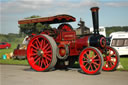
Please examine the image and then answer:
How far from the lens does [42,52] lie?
8812 mm

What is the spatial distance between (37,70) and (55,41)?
1.61m

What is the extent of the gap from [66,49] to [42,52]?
118 cm

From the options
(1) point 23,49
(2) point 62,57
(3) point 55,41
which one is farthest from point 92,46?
(1) point 23,49

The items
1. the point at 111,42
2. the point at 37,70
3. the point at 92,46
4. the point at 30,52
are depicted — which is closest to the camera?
the point at 92,46

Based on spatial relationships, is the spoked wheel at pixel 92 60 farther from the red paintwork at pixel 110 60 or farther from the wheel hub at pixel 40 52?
the wheel hub at pixel 40 52

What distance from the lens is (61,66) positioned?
9.58 m

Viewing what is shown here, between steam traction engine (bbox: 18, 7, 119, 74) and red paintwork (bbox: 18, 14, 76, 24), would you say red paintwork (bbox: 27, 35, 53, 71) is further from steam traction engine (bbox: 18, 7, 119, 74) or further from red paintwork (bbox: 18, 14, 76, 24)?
red paintwork (bbox: 18, 14, 76, 24)

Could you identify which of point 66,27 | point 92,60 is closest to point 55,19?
point 66,27

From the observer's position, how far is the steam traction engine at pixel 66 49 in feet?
25.7

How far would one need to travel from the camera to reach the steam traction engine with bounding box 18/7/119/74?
783 centimetres

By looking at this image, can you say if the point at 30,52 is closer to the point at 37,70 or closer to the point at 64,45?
the point at 37,70

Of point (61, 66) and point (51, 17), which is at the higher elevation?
point (51, 17)

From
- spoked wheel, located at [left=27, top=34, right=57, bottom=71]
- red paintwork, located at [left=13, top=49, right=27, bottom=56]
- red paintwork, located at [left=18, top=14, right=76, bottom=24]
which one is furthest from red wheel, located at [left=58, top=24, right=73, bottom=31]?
red paintwork, located at [left=13, top=49, right=27, bottom=56]

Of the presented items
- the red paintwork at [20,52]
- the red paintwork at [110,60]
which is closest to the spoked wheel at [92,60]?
the red paintwork at [110,60]
